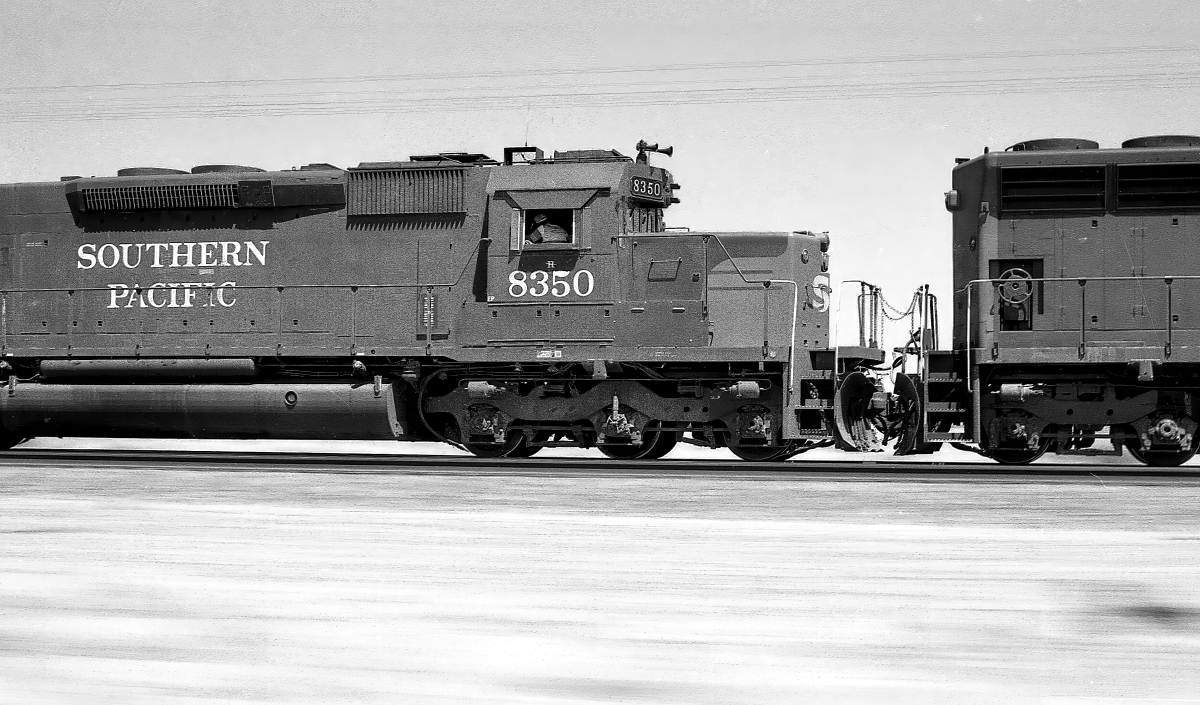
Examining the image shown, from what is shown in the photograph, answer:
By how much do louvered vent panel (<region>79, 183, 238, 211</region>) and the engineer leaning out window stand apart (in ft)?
12.5

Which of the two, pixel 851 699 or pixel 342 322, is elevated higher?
pixel 342 322

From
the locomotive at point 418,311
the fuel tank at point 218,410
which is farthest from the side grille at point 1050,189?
the fuel tank at point 218,410

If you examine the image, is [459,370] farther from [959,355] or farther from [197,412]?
[959,355]

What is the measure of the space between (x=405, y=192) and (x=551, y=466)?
3829 mm

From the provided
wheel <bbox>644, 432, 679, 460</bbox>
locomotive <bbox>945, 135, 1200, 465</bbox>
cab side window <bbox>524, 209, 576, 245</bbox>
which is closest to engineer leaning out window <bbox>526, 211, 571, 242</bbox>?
cab side window <bbox>524, 209, 576, 245</bbox>

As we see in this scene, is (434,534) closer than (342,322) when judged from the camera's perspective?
Yes

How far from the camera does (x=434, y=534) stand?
750cm

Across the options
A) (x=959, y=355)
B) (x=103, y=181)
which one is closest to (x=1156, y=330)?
(x=959, y=355)

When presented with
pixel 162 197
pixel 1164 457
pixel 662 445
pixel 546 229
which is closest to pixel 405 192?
pixel 546 229

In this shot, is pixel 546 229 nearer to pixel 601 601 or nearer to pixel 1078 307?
pixel 1078 307

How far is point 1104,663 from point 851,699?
1.13 m

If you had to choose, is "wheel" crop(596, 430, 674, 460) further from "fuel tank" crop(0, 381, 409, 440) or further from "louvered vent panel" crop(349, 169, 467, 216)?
"louvered vent panel" crop(349, 169, 467, 216)

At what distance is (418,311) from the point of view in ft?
44.3

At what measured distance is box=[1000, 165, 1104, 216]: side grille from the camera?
12.6m
